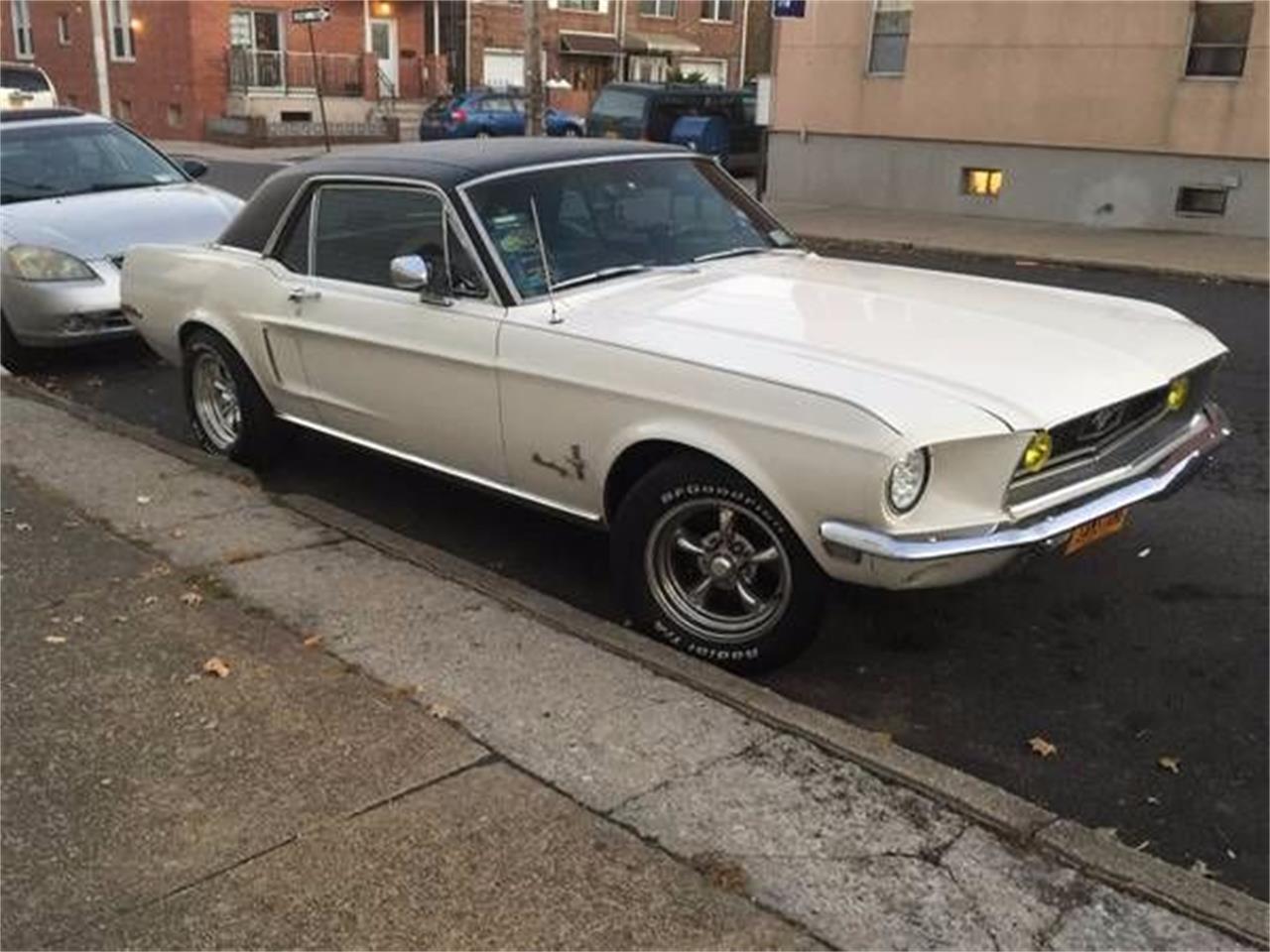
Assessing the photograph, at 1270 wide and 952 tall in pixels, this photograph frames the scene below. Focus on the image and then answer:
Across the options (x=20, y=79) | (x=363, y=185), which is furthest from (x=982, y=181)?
(x=20, y=79)

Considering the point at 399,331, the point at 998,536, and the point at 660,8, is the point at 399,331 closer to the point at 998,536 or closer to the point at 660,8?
the point at 998,536

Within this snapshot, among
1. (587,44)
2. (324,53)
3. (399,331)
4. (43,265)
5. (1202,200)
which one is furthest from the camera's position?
(587,44)

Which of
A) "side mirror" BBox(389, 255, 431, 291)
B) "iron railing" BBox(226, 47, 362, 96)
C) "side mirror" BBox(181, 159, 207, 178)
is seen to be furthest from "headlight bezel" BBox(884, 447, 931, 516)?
"iron railing" BBox(226, 47, 362, 96)

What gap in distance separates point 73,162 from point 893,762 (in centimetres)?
806

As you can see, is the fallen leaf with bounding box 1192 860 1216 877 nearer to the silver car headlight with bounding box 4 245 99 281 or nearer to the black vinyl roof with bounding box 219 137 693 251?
the black vinyl roof with bounding box 219 137 693 251

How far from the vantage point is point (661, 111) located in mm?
24500

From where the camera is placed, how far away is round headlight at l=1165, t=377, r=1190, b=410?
13.9ft

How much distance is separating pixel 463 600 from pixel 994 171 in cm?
1524

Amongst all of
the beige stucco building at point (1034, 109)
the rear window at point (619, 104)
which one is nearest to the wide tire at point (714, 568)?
the beige stucco building at point (1034, 109)

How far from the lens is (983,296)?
4645 millimetres

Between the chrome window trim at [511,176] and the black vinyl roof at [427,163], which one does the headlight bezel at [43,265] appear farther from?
the chrome window trim at [511,176]

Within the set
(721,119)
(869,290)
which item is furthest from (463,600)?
(721,119)

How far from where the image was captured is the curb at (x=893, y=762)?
282 cm

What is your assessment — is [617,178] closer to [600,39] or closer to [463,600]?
[463,600]
